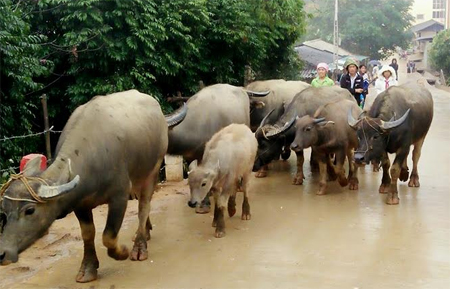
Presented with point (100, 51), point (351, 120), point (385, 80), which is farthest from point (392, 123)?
point (100, 51)

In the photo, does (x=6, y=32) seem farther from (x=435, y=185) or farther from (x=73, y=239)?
(x=435, y=185)

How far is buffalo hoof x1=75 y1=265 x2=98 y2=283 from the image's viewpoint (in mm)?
5367

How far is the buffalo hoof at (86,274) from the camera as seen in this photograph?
5367 millimetres

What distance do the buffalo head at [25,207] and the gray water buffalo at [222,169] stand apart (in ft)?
6.32

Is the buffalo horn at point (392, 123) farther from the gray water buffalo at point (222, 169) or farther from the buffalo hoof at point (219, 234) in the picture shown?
the buffalo hoof at point (219, 234)

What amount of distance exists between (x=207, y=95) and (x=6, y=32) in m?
2.63

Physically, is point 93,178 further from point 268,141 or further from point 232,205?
point 268,141

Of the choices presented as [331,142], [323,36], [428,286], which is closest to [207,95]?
[331,142]

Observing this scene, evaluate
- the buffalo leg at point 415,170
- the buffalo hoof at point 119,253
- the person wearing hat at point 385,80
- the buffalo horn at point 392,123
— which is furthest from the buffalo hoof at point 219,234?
the person wearing hat at point 385,80

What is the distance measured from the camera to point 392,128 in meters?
7.86

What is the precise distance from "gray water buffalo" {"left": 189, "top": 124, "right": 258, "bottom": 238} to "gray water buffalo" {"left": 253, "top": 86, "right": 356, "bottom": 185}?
149 cm

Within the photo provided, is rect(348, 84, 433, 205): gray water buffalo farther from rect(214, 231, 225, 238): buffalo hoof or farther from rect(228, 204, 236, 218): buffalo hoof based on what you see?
rect(214, 231, 225, 238): buffalo hoof

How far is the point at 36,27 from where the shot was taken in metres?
9.13

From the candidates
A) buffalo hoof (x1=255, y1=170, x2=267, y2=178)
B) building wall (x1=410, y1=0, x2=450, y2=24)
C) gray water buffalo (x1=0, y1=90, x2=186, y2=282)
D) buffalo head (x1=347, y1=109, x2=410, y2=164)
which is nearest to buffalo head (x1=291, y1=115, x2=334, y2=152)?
buffalo head (x1=347, y1=109, x2=410, y2=164)
